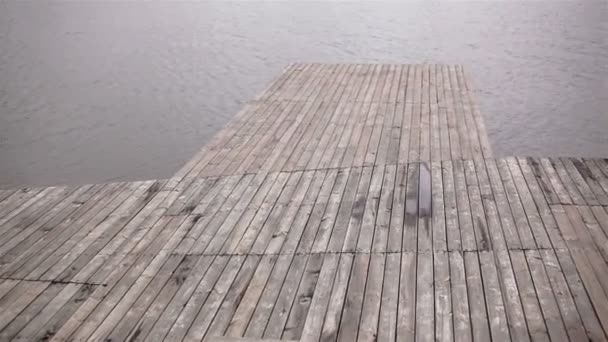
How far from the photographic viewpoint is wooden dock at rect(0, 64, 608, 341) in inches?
110

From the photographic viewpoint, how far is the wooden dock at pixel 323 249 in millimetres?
2807

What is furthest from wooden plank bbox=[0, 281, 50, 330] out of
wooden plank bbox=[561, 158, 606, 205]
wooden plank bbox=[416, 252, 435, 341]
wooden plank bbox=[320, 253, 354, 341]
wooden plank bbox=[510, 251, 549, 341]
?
wooden plank bbox=[561, 158, 606, 205]

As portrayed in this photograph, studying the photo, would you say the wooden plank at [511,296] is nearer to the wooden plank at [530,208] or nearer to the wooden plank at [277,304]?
the wooden plank at [530,208]

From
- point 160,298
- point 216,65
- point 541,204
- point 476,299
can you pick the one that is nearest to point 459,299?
point 476,299

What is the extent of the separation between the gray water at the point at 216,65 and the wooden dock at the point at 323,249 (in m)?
2.03

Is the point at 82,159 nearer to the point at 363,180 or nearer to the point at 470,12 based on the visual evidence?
the point at 363,180

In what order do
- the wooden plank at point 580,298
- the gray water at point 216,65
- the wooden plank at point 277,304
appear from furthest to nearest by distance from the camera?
the gray water at point 216,65 < the wooden plank at point 277,304 < the wooden plank at point 580,298

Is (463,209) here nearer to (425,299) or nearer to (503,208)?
(503,208)

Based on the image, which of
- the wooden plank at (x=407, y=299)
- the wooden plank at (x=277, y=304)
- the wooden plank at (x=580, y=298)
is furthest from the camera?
the wooden plank at (x=277, y=304)

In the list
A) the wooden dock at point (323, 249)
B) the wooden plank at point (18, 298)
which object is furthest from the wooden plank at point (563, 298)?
the wooden plank at point (18, 298)

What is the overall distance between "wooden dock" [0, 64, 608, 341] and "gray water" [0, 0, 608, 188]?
2033 millimetres

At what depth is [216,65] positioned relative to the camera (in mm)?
10102

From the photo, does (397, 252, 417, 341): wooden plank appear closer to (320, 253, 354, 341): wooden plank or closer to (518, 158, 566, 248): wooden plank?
(320, 253, 354, 341): wooden plank

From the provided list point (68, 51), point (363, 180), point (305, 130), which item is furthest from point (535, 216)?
point (68, 51)
